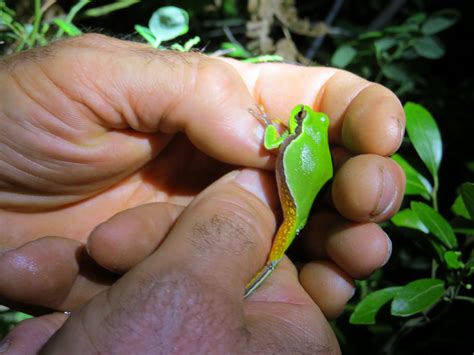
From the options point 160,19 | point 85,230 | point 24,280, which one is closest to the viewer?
point 24,280

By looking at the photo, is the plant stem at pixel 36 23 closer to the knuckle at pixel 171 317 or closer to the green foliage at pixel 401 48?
the knuckle at pixel 171 317

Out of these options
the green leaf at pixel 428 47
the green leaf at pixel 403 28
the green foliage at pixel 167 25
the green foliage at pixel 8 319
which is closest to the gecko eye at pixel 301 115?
the green foliage at pixel 167 25

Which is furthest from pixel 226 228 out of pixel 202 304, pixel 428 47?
pixel 428 47

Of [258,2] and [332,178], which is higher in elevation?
[258,2]

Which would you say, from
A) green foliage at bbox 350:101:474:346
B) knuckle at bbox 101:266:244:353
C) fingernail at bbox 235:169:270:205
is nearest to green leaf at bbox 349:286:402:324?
green foliage at bbox 350:101:474:346

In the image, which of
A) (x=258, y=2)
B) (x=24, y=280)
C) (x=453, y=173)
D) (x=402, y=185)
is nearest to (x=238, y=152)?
(x=402, y=185)

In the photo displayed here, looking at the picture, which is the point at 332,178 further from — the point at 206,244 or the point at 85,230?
the point at 85,230

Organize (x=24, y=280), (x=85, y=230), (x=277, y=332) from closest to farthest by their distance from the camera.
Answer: (x=277, y=332)
(x=24, y=280)
(x=85, y=230)
